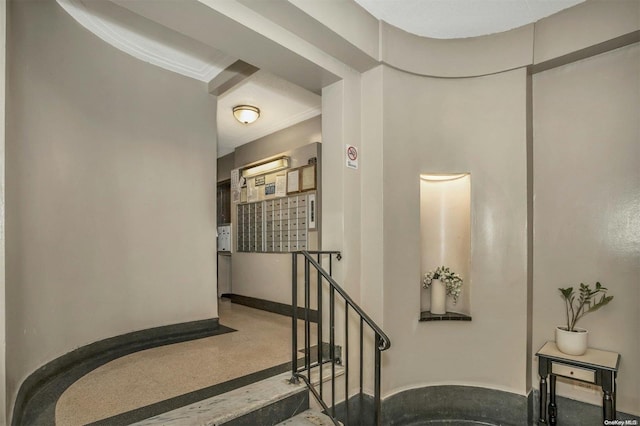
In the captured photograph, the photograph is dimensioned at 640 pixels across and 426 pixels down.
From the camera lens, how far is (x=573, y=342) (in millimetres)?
2686

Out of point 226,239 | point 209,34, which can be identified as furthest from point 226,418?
point 226,239

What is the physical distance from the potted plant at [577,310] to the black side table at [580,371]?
7 cm

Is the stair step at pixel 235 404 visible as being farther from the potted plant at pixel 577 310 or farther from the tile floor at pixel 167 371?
the potted plant at pixel 577 310

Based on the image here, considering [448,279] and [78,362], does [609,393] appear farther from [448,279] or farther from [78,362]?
[78,362]

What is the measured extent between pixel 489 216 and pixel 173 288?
303cm

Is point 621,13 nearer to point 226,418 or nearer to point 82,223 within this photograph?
point 226,418

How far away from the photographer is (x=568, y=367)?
8.68ft

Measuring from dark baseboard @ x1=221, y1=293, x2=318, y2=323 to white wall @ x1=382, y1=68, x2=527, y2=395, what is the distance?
1.64 meters

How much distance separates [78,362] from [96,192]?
4.40ft

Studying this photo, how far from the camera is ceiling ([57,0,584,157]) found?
2.75 metres

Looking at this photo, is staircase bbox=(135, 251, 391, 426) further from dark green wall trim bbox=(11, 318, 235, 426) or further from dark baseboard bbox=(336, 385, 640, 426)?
dark green wall trim bbox=(11, 318, 235, 426)

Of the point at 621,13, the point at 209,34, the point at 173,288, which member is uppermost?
the point at 621,13

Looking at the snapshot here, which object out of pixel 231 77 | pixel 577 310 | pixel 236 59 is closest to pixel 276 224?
pixel 231 77

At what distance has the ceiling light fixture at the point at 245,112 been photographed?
15.1 ft
